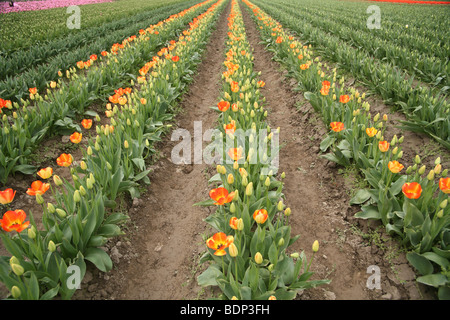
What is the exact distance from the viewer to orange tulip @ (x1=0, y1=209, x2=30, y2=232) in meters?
1.75

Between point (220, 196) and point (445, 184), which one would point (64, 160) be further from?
point (445, 184)

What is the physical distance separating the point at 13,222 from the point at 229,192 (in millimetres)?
1654

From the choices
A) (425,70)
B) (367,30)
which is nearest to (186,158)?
(425,70)

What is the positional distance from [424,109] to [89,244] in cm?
434

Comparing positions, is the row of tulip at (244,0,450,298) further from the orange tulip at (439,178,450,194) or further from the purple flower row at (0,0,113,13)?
the purple flower row at (0,0,113,13)

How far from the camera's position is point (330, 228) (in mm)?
2811

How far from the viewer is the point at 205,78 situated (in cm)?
726

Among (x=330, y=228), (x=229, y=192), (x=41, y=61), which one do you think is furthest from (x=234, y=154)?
(x=41, y=61)

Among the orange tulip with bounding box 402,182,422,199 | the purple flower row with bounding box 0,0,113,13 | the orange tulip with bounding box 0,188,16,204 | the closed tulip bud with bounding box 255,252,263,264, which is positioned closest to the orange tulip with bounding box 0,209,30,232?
the orange tulip with bounding box 0,188,16,204

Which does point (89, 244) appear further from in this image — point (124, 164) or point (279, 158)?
point (279, 158)

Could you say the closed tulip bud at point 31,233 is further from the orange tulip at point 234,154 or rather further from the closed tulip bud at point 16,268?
the orange tulip at point 234,154

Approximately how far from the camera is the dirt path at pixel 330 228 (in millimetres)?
2197

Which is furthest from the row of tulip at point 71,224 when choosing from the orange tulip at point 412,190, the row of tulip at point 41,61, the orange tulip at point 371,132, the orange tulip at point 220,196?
the row of tulip at point 41,61

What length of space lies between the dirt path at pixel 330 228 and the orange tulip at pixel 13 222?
6.77 feet
